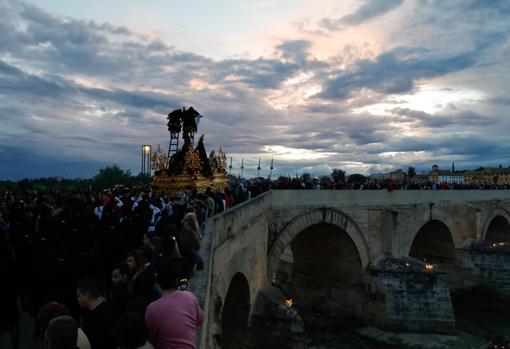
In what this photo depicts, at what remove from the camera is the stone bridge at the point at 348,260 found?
1155 cm

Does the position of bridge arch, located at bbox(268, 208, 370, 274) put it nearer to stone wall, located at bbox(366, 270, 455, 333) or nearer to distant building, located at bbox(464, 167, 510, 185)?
stone wall, located at bbox(366, 270, 455, 333)

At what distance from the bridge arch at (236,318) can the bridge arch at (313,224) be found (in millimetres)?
2406

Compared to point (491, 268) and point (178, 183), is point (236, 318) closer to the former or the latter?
point (178, 183)

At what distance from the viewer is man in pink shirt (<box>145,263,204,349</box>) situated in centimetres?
286

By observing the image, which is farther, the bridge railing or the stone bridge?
the stone bridge

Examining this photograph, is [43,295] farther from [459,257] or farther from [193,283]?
[459,257]

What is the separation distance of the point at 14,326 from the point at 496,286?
26195 mm

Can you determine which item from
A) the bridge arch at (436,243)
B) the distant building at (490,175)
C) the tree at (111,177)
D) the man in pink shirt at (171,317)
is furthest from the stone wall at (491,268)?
the distant building at (490,175)

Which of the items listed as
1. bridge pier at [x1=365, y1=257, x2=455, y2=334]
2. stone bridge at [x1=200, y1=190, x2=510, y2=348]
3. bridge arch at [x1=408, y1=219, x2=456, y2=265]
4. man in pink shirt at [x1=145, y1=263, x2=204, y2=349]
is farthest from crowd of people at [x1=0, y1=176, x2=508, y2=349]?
bridge arch at [x1=408, y1=219, x2=456, y2=265]

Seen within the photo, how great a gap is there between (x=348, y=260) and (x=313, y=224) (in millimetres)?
3526

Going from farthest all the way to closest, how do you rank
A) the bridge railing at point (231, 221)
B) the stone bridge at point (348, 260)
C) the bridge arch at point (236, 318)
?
the stone bridge at point (348, 260), the bridge arch at point (236, 318), the bridge railing at point (231, 221)

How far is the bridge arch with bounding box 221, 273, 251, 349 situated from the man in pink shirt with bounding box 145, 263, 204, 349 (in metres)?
8.47

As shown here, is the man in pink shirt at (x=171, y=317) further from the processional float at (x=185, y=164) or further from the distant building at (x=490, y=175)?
the distant building at (x=490, y=175)

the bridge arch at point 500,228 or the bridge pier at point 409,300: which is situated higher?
the bridge arch at point 500,228
